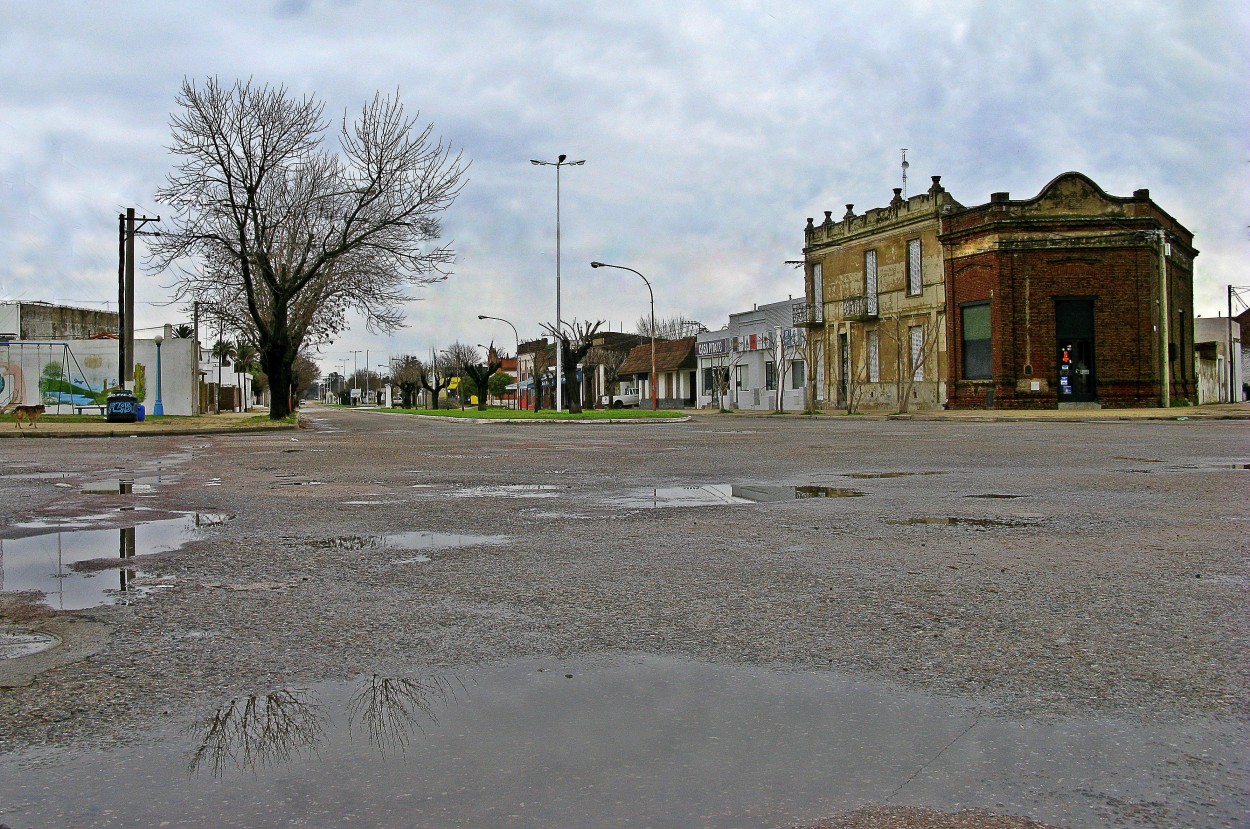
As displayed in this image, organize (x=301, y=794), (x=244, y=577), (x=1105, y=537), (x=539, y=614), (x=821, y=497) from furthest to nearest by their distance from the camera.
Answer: (x=821, y=497), (x=1105, y=537), (x=244, y=577), (x=539, y=614), (x=301, y=794)

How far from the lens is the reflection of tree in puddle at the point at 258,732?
2842mm

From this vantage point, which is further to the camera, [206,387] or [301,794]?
[206,387]

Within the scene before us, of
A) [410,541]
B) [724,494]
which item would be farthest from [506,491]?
[410,541]

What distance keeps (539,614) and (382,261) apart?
33547 millimetres

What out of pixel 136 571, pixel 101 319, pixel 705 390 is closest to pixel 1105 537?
pixel 136 571

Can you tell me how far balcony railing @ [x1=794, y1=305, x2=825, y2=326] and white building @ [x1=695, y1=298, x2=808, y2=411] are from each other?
0.86 ft

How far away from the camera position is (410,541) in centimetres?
680

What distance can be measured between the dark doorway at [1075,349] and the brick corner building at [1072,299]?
4 centimetres

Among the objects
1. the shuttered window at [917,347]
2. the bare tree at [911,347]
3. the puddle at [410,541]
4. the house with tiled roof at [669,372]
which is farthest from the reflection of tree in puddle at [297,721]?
the house with tiled roof at [669,372]

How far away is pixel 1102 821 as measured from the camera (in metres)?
2.45

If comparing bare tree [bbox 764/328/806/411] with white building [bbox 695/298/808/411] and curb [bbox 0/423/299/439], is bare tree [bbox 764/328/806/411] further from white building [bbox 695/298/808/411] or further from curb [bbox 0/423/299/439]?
curb [bbox 0/423/299/439]

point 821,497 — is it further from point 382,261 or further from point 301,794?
point 382,261

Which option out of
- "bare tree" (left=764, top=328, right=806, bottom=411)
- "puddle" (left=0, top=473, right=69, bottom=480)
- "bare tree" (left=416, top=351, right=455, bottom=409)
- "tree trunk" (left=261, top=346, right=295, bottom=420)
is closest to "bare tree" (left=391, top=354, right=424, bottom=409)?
"bare tree" (left=416, top=351, right=455, bottom=409)

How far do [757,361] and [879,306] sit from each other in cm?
1333
